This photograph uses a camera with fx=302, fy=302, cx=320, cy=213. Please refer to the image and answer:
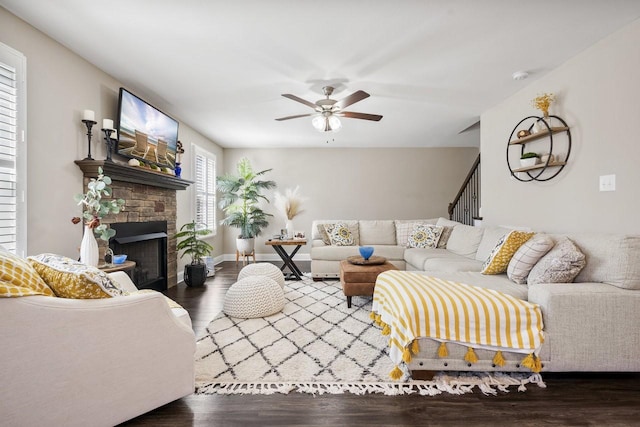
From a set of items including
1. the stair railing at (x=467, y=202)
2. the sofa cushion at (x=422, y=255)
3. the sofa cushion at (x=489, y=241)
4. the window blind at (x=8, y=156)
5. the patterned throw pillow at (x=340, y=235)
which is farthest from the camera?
the stair railing at (x=467, y=202)

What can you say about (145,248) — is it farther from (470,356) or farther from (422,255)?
(470,356)

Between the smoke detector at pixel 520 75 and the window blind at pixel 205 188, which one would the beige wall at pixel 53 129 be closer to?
the window blind at pixel 205 188

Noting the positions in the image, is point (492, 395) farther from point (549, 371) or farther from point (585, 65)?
point (585, 65)

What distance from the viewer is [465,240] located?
3.97m

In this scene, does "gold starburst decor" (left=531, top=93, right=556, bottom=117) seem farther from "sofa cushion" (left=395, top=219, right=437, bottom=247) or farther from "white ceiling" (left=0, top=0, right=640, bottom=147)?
"sofa cushion" (left=395, top=219, right=437, bottom=247)

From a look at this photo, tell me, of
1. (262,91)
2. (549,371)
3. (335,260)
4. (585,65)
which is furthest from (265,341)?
(585,65)

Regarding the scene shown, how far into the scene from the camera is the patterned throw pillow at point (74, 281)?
135 centimetres

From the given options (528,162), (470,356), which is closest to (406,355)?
(470,356)

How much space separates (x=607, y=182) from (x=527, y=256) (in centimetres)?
97

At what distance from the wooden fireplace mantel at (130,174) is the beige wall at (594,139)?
4265 mm

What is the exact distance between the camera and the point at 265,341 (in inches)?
95.5

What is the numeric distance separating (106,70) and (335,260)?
3551 millimetres

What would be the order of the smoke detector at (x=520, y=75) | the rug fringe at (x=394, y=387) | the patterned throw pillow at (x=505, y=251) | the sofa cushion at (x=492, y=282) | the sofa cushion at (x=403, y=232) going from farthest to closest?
the sofa cushion at (x=403, y=232), the smoke detector at (x=520, y=75), the patterned throw pillow at (x=505, y=251), the sofa cushion at (x=492, y=282), the rug fringe at (x=394, y=387)

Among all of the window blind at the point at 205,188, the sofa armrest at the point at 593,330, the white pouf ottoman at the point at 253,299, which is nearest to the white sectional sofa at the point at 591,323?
the sofa armrest at the point at 593,330
